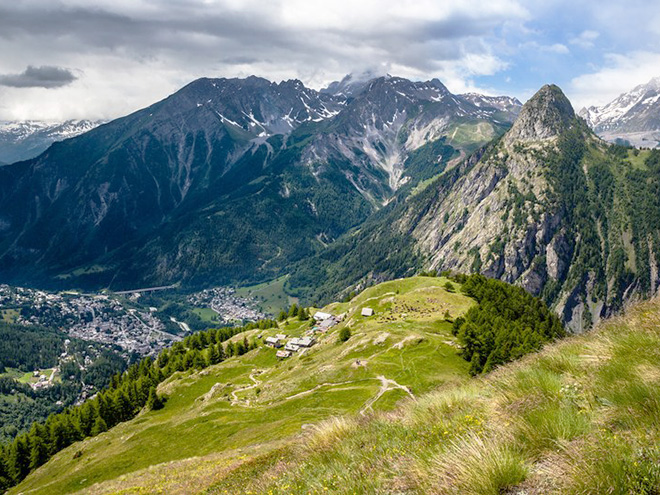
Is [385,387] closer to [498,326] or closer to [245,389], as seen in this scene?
[498,326]

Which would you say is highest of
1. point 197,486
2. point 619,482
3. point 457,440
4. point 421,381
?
point 619,482

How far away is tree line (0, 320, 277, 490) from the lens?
283 feet

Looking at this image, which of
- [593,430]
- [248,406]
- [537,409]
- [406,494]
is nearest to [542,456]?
[593,430]

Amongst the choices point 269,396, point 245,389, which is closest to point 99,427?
point 245,389

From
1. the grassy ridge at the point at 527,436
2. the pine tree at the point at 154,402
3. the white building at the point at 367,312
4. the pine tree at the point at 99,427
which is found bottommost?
the pine tree at the point at 99,427

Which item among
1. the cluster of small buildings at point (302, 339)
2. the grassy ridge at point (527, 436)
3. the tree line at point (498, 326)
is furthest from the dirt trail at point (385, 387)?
the cluster of small buildings at point (302, 339)

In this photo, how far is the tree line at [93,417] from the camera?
8638cm

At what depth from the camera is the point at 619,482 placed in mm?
5434

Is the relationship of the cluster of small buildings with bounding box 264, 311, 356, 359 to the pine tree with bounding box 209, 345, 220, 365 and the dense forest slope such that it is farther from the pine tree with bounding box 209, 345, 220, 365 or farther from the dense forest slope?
the pine tree with bounding box 209, 345, 220, 365

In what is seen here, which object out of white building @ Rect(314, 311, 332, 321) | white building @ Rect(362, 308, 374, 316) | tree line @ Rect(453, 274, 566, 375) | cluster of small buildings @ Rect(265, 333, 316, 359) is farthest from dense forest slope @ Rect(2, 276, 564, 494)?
white building @ Rect(314, 311, 332, 321)

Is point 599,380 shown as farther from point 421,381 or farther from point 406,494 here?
point 421,381

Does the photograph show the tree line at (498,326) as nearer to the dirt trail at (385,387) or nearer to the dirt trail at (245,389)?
the dirt trail at (385,387)

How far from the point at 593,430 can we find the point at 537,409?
4.89ft

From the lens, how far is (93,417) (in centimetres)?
9800
